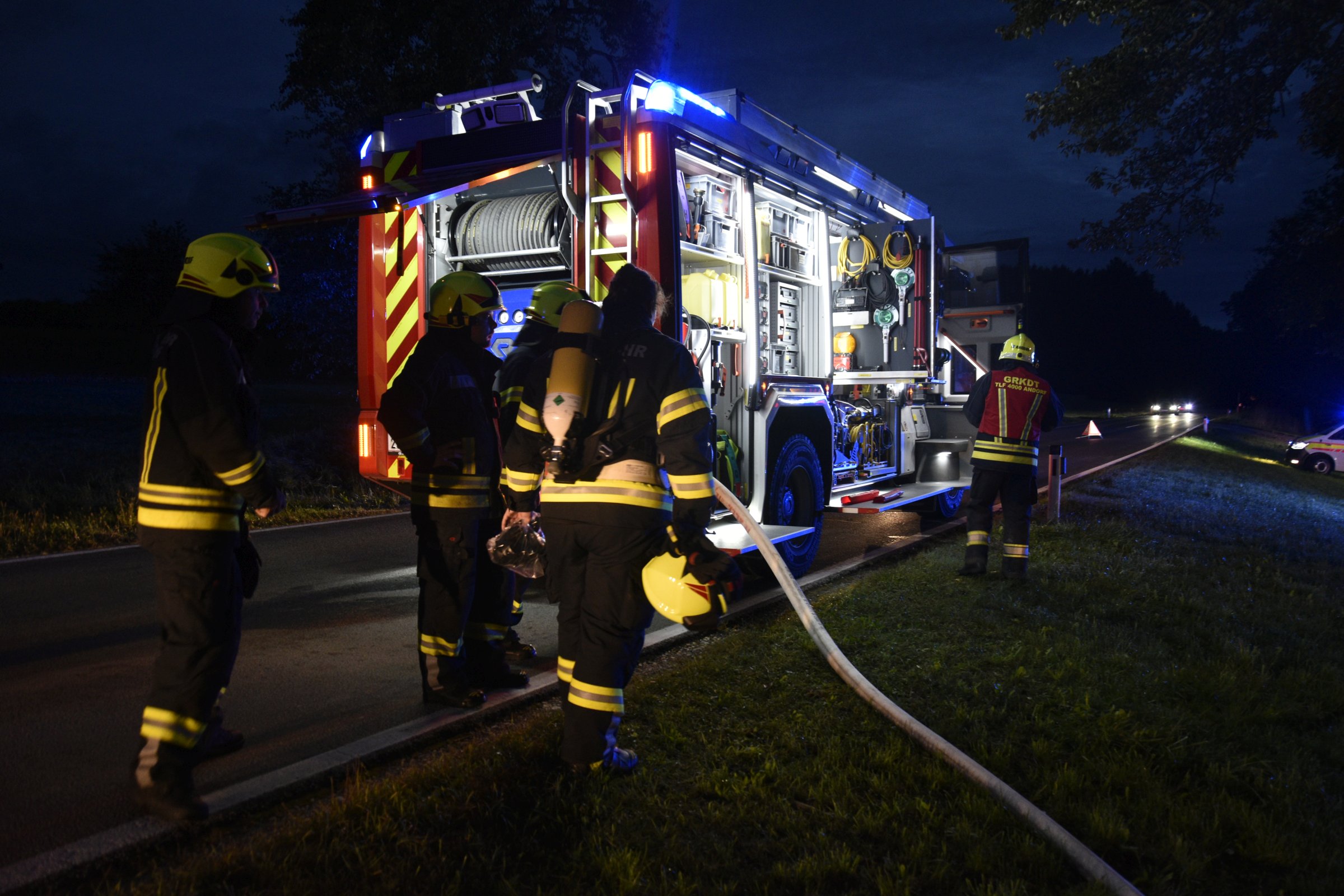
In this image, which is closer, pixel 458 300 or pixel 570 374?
pixel 570 374

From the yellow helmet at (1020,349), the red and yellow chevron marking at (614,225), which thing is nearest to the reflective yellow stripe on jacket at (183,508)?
the red and yellow chevron marking at (614,225)

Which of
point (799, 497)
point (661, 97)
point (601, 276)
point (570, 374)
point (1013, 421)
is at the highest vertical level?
point (661, 97)

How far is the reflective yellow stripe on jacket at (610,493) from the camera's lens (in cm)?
322

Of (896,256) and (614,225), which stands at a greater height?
(896,256)

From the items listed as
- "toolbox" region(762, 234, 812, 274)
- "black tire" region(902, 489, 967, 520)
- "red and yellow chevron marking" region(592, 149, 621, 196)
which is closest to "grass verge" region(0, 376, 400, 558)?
"red and yellow chevron marking" region(592, 149, 621, 196)

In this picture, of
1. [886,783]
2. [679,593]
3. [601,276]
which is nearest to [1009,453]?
[601,276]

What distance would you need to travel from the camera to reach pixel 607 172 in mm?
5051

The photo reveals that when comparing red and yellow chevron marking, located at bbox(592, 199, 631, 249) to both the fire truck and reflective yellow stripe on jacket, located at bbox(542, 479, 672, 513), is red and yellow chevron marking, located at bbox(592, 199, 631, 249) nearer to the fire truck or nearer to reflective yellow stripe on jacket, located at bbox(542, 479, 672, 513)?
the fire truck

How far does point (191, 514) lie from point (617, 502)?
137 centimetres

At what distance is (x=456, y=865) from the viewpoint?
2.58 meters

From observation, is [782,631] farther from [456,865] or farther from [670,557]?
[456,865]

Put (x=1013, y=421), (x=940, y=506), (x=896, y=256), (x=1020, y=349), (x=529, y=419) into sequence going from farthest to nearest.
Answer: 1. (x=940, y=506)
2. (x=896, y=256)
3. (x=1020, y=349)
4. (x=1013, y=421)
5. (x=529, y=419)

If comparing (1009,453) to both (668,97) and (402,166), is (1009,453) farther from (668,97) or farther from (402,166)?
(402,166)

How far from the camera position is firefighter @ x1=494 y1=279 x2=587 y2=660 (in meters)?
4.25
